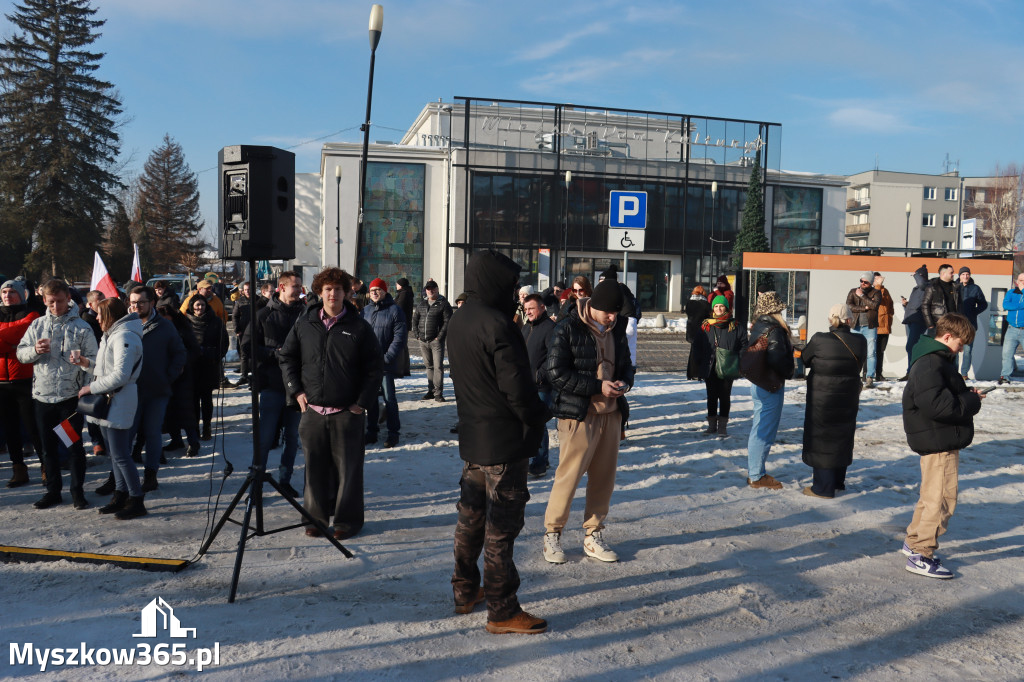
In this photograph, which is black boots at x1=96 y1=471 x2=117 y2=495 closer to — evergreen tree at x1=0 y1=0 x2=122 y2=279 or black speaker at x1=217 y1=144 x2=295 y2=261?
black speaker at x1=217 y1=144 x2=295 y2=261

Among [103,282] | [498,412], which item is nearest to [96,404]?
[498,412]

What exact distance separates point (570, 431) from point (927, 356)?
2535mm

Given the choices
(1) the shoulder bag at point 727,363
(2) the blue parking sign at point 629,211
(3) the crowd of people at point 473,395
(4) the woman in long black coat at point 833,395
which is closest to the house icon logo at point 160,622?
(3) the crowd of people at point 473,395

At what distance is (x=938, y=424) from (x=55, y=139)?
44716 millimetres

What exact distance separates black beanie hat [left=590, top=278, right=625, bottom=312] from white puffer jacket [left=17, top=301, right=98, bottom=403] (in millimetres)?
4398

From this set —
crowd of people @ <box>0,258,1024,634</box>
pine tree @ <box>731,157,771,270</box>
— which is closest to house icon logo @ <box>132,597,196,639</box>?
crowd of people @ <box>0,258,1024,634</box>

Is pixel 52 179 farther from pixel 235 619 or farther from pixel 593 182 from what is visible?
pixel 235 619

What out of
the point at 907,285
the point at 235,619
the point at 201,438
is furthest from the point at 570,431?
the point at 907,285

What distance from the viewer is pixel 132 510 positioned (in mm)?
6234

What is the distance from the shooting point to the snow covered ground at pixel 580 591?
389 cm

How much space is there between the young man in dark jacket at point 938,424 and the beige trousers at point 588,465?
2.03 meters

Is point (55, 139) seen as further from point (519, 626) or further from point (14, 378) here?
point (519, 626)

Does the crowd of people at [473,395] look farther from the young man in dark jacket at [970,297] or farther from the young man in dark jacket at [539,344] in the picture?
the young man in dark jacket at [970,297]

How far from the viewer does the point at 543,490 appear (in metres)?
7.25
